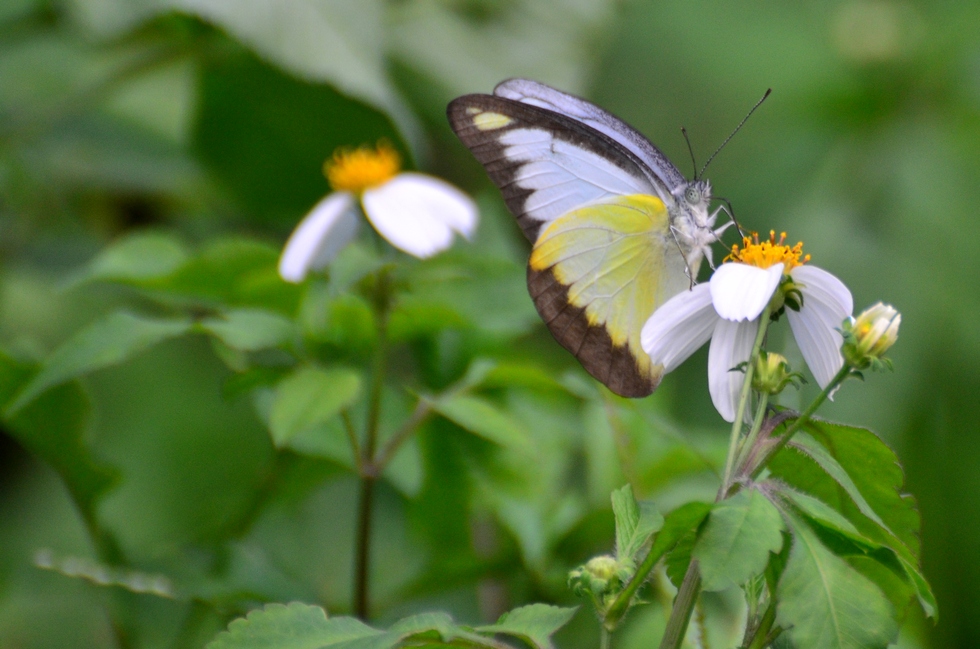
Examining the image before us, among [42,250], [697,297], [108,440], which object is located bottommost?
[108,440]

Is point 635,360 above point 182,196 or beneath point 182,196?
above

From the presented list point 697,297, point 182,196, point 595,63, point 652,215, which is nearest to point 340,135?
point 182,196

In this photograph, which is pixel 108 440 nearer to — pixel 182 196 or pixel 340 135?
pixel 182 196

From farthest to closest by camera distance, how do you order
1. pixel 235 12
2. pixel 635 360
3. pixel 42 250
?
pixel 42 250
pixel 235 12
pixel 635 360

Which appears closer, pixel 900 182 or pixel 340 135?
pixel 340 135

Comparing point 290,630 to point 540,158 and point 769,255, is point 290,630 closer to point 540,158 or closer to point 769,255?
point 769,255

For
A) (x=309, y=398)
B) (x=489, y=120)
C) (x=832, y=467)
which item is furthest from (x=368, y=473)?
(x=832, y=467)

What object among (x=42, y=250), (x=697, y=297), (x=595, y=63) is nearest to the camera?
(x=697, y=297)
